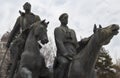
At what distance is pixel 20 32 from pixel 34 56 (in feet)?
6.23

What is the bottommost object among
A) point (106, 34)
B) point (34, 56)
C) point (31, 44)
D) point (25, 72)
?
point (25, 72)

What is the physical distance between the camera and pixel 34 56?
10.5 meters

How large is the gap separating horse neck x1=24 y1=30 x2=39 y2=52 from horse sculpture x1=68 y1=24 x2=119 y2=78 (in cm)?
111

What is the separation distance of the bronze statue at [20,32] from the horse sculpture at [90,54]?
1.67 m

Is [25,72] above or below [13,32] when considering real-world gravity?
below

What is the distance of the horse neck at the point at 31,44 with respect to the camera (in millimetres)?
10602

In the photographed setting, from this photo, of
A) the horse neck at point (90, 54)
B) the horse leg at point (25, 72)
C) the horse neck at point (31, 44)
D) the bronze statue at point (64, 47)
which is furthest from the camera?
the bronze statue at point (64, 47)

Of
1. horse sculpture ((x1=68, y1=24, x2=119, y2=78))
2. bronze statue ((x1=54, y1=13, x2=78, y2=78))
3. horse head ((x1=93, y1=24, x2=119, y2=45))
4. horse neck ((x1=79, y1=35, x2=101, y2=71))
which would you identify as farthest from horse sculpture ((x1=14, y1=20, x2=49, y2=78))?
horse head ((x1=93, y1=24, x2=119, y2=45))

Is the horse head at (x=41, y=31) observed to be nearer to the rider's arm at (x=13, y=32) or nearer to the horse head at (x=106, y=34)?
the horse head at (x=106, y=34)

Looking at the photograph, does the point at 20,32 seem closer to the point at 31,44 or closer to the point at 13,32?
the point at 13,32

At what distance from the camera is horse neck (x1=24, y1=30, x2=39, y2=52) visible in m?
10.6

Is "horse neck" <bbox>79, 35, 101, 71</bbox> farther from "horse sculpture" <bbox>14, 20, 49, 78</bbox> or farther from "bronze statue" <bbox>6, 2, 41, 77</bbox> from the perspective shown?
"bronze statue" <bbox>6, 2, 41, 77</bbox>

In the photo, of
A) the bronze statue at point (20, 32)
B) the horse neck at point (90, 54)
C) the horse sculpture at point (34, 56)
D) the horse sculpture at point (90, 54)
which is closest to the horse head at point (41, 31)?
the horse sculpture at point (34, 56)

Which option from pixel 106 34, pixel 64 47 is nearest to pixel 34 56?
pixel 64 47
